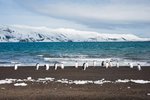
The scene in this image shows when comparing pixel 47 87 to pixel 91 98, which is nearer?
pixel 91 98

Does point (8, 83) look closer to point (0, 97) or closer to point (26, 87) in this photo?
point (26, 87)

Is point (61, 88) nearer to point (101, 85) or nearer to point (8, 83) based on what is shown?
point (101, 85)

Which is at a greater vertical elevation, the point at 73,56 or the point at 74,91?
the point at 74,91

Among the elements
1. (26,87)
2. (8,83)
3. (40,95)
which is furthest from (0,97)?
(8,83)

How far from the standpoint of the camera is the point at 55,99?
19875 mm

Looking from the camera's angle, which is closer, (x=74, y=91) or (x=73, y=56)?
(x=74, y=91)

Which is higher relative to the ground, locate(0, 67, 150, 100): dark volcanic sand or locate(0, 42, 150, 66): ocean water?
locate(0, 67, 150, 100): dark volcanic sand

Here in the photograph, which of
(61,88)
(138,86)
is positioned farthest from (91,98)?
(138,86)

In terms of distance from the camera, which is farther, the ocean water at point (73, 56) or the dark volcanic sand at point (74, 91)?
the ocean water at point (73, 56)

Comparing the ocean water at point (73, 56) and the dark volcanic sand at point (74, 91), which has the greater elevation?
the dark volcanic sand at point (74, 91)

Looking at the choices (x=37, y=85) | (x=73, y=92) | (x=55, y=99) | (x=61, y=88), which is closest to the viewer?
(x=55, y=99)

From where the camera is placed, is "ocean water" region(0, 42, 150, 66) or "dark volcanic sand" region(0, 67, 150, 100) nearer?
"dark volcanic sand" region(0, 67, 150, 100)

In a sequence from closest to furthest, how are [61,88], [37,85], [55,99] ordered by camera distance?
[55,99], [61,88], [37,85]

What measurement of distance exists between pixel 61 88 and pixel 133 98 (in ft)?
18.3
